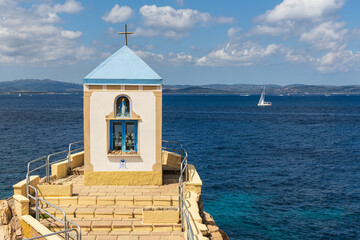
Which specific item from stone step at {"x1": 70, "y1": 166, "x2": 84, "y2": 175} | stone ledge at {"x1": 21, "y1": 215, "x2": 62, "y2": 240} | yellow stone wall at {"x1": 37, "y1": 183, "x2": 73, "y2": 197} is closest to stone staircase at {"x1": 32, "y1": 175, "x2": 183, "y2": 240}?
yellow stone wall at {"x1": 37, "y1": 183, "x2": 73, "y2": 197}

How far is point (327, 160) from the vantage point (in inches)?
1693

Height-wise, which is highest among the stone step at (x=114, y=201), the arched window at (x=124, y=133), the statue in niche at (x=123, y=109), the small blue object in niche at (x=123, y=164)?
the statue in niche at (x=123, y=109)

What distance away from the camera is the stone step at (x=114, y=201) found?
13328mm

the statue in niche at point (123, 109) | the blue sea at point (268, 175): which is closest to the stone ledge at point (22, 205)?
the statue in niche at point (123, 109)

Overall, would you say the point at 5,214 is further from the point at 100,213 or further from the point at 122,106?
the point at 122,106

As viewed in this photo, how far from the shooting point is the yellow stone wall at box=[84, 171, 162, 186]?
1534cm

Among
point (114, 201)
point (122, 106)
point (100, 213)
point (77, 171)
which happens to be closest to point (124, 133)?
point (122, 106)

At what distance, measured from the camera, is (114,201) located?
13.4 metres

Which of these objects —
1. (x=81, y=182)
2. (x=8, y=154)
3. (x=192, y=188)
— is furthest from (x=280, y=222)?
(x=8, y=154)

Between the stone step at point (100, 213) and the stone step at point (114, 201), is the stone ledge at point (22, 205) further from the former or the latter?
the stone step at point (114, 201)

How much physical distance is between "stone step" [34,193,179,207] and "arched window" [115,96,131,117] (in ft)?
12.0

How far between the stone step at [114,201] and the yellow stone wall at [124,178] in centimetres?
191

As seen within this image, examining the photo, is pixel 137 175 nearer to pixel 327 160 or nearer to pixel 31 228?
pixel 31 228

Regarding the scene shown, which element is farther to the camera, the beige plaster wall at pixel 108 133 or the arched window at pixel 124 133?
the arched window at pixel 124 133
